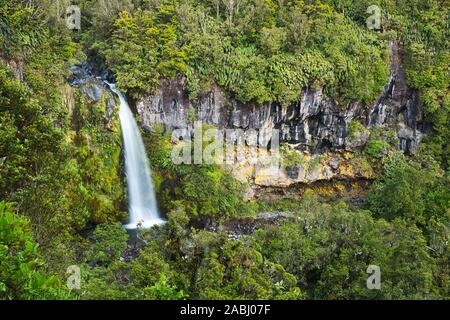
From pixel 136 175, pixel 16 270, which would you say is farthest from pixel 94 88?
A: pixel 16 270

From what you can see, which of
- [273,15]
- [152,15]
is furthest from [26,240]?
[273,15]

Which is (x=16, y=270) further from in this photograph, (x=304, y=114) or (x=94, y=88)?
(x=304, y=114)

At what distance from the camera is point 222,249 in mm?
11070

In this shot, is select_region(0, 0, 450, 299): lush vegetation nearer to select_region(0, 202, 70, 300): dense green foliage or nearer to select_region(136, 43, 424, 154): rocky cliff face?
select_region(0, 202, 70, 300): dense green foliage

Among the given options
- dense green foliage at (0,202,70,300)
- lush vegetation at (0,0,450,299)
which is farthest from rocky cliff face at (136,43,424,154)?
dense green foliage at (0,202,70,300)

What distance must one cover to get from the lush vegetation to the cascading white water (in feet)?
1.47

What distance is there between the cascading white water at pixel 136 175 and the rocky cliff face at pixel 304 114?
2.50 feet

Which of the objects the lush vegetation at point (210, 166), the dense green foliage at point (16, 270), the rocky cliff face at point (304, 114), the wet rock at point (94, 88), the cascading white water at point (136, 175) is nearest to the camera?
the dense green foliage at point (16, 270)

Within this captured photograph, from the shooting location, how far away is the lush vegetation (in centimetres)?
980

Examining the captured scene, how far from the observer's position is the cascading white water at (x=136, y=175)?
18.6 meters

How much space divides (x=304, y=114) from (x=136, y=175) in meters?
8.97

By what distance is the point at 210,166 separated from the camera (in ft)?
63.1

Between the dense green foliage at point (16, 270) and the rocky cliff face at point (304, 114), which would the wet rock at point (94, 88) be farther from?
the dense green foliage at point (16, 270)

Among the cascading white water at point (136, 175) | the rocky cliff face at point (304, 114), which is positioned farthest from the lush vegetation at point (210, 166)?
the rocky cliff face at point (304, 114)
